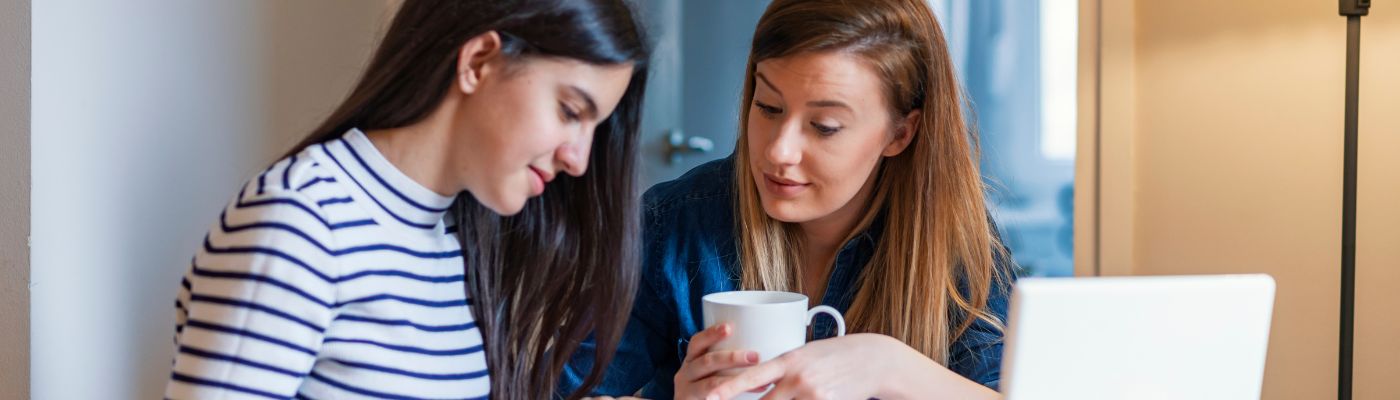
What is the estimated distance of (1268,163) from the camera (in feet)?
6.64

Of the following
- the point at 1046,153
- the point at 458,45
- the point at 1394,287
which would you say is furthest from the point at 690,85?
the point at 458,45

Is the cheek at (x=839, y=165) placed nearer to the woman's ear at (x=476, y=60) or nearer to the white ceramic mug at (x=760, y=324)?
the white ceramic mug at (x=760, y=324)

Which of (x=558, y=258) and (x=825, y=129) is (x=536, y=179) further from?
(x=825, y=129)

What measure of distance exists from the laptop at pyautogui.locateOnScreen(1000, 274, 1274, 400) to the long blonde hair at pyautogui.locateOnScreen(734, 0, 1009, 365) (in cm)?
47

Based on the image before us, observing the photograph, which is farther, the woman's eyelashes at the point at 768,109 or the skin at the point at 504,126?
the woman's eyelashes at the point at 768,109

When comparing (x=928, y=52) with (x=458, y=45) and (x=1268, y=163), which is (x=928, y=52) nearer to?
(x=458, y=45)

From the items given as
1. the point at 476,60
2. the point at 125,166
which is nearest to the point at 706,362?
the point at 476,60

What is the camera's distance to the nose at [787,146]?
1.11 m

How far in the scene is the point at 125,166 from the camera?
3.18 ft

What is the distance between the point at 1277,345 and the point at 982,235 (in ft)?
3.70

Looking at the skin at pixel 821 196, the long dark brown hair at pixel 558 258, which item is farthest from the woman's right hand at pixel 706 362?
the long dark brown hair at pixel 558 258

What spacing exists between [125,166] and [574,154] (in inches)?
16.6

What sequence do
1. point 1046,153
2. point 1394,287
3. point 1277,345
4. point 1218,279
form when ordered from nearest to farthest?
1. point 1218,279
2. point 1394,287
3. point 1277,345
4. point 1046,153

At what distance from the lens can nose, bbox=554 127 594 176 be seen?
83 centimetres
